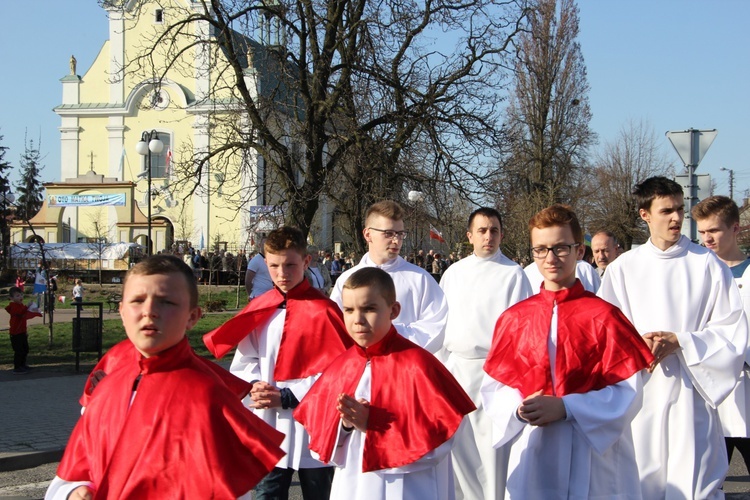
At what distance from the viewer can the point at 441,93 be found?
18188 mm

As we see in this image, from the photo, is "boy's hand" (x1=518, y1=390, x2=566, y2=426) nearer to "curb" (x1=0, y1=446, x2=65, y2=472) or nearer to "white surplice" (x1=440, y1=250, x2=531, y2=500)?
"white surplice" (x1=440, y1=250, x2=531, y2=500)

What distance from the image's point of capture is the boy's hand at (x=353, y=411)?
4027mm

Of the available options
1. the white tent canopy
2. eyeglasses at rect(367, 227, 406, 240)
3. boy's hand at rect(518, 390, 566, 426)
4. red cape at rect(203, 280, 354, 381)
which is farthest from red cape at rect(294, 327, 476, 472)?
the white tent canopy

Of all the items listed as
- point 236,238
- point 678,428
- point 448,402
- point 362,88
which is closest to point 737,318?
point 678,428

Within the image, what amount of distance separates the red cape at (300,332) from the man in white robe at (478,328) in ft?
6.13

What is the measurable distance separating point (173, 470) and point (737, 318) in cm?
368

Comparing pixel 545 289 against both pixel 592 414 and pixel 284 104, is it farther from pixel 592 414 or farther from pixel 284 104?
pixel 284 104

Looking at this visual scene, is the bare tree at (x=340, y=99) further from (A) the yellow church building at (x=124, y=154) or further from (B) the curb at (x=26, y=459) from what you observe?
(A) the yellow church building at (x=124, y=154)

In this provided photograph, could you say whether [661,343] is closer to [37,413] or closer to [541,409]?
[541,409]

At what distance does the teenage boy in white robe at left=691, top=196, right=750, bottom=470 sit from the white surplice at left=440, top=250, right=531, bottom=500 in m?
1.48

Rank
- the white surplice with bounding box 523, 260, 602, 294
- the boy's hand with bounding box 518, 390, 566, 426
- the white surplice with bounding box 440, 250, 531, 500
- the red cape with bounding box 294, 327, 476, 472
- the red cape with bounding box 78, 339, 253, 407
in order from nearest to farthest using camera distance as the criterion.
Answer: the red cape with bounding box 78, 339, 253, 407 → the red cape with bounding box 294, 327, 476, 472 → the boy's hand with bounding box 518, 390, 566, 426 → the white surplice with bounding box 440, 250, 531, 500 → the white surplice with bounding box 523, 260, 602, 294

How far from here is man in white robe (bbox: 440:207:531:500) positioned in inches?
269

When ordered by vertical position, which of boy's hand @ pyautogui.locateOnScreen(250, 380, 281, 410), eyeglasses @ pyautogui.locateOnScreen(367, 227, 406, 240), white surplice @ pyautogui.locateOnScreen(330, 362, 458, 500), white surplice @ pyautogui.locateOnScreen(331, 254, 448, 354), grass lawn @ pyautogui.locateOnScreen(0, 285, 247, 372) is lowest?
grass lawn @ pyautogui.locateOnScreen(0, 285, 247, 372)

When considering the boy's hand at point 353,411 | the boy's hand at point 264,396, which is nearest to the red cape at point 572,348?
the boy's hand at point 353,411
